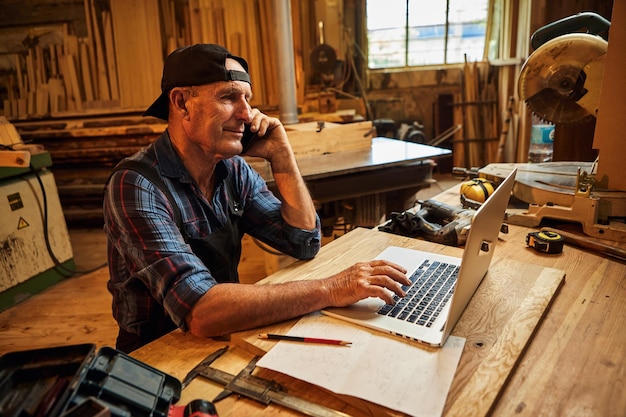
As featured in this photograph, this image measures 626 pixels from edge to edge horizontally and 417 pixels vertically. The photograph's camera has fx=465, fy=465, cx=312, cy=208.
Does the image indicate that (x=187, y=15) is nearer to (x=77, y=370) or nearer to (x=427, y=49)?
(x=427, y=49)

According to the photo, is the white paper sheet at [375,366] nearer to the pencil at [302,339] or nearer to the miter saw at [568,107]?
the pencil at [302,339]

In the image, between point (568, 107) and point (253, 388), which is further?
point (568, 107)

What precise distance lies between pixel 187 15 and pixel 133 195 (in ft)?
15.0

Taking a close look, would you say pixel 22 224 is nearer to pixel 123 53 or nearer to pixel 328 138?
pixel 328 138

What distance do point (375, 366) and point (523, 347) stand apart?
312 mm

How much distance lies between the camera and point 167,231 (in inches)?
45.6

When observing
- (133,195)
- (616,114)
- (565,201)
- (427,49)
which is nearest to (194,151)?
(133,195)

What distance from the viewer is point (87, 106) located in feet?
16.7

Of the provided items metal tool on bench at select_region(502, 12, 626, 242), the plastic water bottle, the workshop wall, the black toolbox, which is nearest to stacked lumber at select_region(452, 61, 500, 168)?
the workshop wall

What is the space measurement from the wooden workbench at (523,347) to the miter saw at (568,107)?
23cm

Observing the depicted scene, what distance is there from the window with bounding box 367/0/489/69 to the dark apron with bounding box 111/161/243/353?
16.3ft

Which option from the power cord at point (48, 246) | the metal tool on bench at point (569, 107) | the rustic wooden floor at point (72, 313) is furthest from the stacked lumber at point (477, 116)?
the power cord at point (48, 246)

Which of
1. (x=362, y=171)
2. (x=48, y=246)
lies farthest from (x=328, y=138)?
(x=48, y=246)

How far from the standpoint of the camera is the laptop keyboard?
1040 mm
